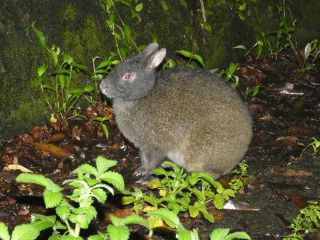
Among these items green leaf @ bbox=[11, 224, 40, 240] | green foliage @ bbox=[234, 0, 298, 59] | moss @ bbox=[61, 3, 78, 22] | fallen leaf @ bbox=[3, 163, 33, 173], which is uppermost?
green leaf @ bbox=[11, 224, 40, 240]

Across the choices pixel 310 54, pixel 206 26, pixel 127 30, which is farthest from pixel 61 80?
pixel 310 54

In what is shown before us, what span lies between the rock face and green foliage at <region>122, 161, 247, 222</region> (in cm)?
190

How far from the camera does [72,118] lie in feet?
22.7

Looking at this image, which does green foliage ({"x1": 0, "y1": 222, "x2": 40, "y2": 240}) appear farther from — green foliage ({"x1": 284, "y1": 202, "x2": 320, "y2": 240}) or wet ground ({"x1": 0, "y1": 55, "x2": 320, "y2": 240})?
green foliage ({"x1": 284, "y1": 202, "x2": 320, "y2": 240})

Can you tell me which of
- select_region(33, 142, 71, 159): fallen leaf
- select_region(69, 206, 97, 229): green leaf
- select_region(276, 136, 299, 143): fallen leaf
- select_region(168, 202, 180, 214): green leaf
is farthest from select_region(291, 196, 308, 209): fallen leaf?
select_region(69, 206, 97, 229): green leaf

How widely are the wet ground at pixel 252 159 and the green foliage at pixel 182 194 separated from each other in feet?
0.46

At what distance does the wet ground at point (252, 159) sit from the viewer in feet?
16.9

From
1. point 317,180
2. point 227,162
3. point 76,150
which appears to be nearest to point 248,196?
point 227,162

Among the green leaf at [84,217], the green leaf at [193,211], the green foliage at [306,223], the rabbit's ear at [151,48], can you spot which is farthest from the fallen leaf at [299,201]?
the green leaf at [84,217]

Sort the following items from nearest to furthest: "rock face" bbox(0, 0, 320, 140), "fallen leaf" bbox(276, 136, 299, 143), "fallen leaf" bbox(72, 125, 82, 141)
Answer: "rock face" bbox(0, 0, 320, 140), "fallen leaf" bbox(72, 125, 82, 141), "fallen leaf" bbox(276, 136, 299, 143)

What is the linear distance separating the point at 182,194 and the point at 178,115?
3.12 feet

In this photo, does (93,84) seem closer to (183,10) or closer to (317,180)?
(183,10)

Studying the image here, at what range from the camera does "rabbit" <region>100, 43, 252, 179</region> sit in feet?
19.0

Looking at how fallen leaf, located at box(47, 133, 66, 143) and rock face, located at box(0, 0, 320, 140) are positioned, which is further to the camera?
fallen leaf, located at box(47, 133, 66, 143)
